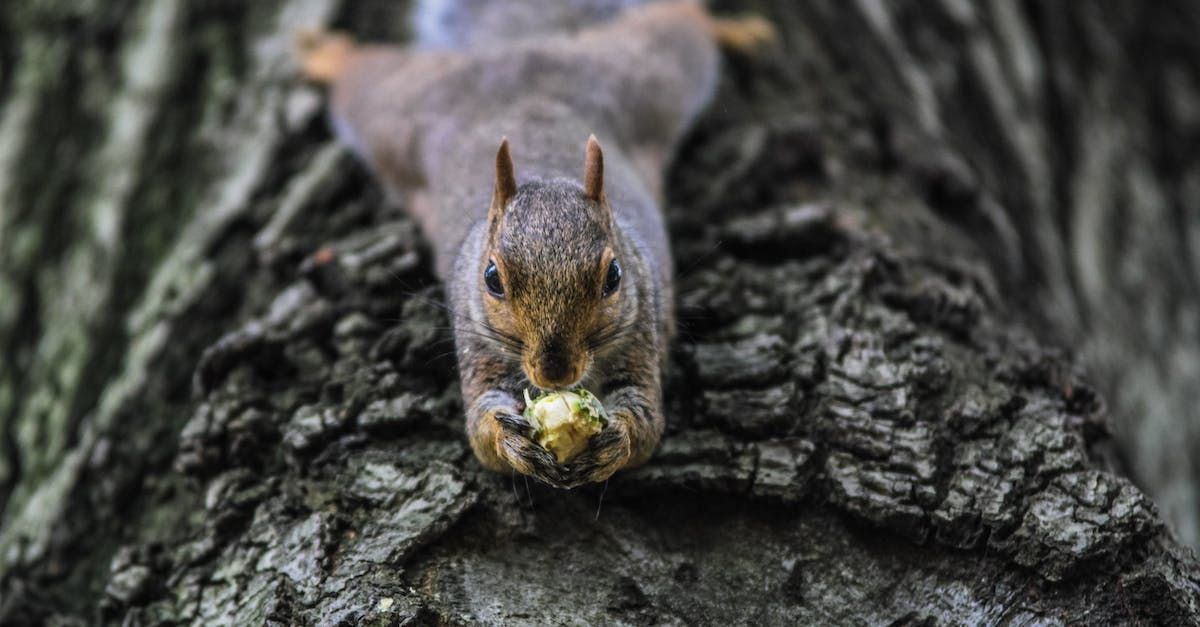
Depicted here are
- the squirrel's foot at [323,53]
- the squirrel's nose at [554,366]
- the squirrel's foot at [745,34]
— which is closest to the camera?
the squirrel's nose at [554,366]

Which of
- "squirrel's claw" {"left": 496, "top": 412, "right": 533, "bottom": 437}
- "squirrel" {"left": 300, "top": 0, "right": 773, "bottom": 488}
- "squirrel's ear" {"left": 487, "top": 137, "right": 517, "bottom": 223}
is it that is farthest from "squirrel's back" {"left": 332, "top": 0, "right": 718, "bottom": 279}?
"squirrel's claw" {"left": 496, "top": 412, "right": 533, "bottom": 437}

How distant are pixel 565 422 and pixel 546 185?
690 millimetres

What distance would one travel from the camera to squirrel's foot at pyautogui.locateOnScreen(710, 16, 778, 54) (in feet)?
14.3

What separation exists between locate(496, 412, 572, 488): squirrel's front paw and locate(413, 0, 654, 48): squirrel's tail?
217cm

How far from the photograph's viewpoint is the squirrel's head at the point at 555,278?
8.87 feet

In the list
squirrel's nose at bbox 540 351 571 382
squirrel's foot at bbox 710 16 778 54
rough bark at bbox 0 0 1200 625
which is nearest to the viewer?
rough bark at bbox 0 0 1200 625

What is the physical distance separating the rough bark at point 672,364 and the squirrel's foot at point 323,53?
76mm

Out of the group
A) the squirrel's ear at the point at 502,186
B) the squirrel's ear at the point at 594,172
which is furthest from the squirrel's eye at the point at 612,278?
the squirrel's ear at the point at 502,186

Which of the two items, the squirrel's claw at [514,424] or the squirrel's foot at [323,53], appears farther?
the squirrel's foot at [323,53]

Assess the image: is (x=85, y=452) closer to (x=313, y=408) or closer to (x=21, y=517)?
(x=21, y=517)

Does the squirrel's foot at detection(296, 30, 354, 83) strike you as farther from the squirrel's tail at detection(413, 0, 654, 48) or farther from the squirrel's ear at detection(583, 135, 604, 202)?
the squirrel's ear at detection(583, 135, 604, 202)

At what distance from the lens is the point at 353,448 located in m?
2.64

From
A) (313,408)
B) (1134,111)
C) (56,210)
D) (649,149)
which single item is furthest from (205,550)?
(1134,111)

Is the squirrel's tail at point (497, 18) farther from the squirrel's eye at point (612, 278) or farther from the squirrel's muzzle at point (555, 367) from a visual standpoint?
the squirrel's muzzle at point (555, 367)
